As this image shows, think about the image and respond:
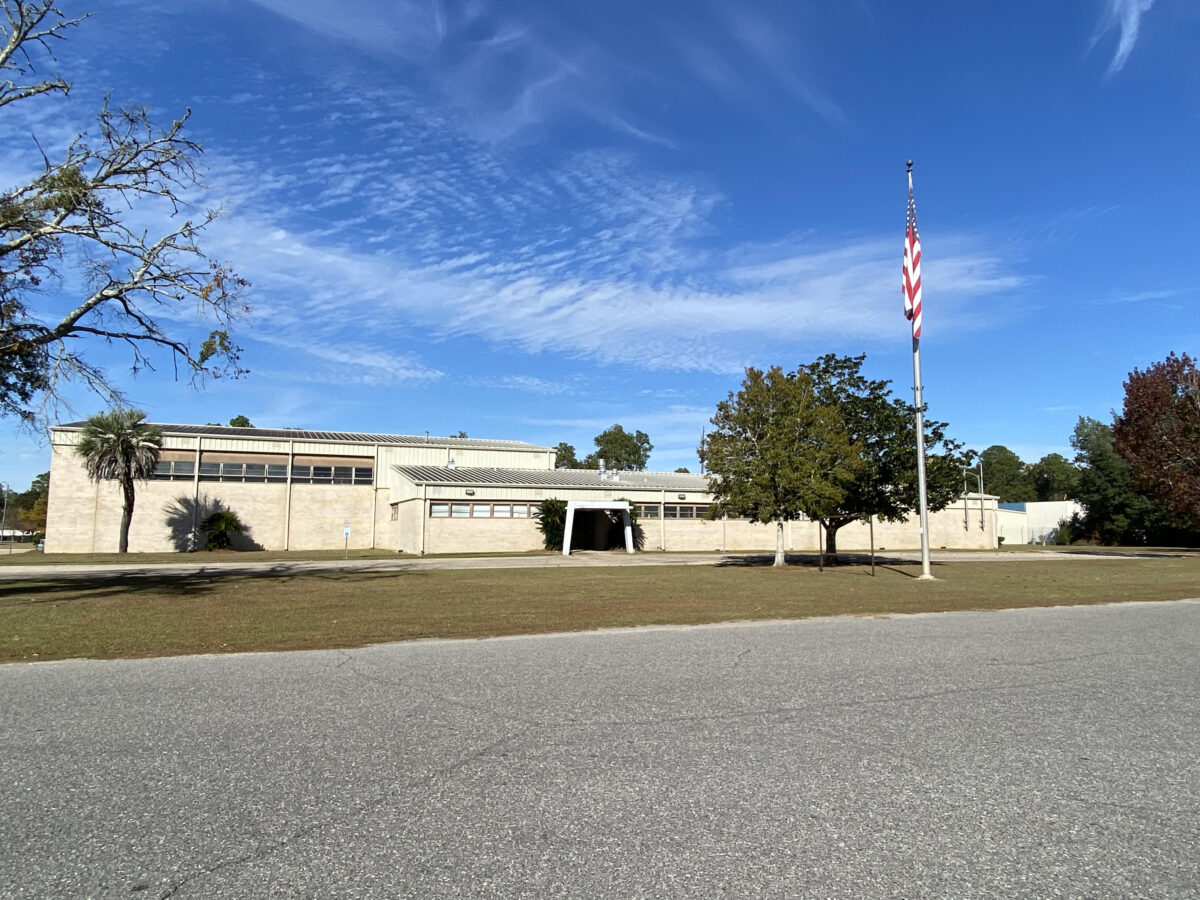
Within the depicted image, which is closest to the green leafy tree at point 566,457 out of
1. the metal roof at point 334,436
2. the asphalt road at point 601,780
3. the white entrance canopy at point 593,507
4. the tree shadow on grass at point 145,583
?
the metal roof at point 334,436

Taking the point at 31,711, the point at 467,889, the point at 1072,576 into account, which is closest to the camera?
the point at 467,889

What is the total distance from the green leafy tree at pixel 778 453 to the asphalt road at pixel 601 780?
875 inches

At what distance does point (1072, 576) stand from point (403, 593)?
21.3 m

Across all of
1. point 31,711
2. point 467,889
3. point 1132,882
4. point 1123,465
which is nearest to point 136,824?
point 467,889

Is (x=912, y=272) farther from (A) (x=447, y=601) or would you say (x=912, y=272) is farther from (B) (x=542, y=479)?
(B) (x=542, y=479)

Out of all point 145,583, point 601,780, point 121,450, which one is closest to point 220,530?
point 121,450

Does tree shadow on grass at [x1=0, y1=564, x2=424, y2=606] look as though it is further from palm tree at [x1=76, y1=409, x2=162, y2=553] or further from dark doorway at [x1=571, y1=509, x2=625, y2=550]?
dark doorway at [x1=571, y1=509, x2=625, y2=550]

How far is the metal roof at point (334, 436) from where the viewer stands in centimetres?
5066

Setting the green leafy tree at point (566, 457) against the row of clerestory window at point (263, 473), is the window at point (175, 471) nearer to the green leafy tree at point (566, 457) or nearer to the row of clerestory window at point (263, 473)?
the row of clerestory window at point (263, 473)

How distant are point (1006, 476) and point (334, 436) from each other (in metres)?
99.6

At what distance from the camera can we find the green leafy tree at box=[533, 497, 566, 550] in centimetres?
4706

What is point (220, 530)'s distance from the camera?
46906 millimetres

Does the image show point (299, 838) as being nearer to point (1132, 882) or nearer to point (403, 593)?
point (1132, 882)

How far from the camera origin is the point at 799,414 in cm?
3247
